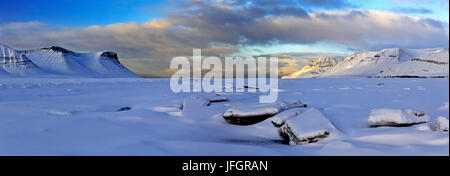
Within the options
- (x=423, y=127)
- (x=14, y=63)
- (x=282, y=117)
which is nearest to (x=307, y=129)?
(x=282, y=117)

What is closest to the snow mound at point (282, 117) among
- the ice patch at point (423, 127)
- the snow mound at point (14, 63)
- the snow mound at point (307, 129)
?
the snow mound at point (307, 129)

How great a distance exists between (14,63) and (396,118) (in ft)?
315

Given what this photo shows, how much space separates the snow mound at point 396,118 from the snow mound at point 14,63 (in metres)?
89.5

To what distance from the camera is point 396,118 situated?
5.40 metres

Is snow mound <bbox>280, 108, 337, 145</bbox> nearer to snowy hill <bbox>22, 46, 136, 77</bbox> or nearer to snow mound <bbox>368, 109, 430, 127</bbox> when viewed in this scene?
snow mound <bbox>368, 109, 430, 127</bbox>

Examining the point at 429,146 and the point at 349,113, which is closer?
the point at 429,146

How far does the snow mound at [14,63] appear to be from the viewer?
77250 millimetres

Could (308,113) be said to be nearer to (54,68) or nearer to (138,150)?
(138,150)

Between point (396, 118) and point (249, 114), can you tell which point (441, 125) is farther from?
point (249, 114)

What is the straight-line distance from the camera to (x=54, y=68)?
96250mm
